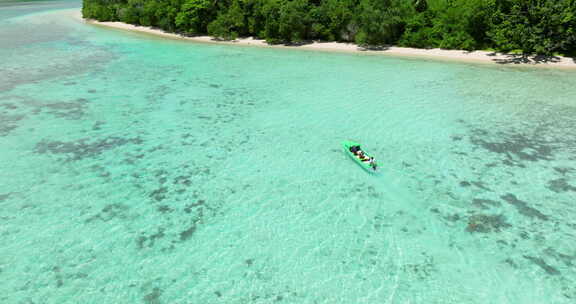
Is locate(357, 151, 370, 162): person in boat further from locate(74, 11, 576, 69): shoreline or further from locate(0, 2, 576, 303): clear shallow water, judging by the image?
locate(74, 11, 576, 69): shoreline

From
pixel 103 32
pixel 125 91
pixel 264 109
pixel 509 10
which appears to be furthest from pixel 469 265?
pixel 103 32

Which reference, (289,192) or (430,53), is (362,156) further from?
(430,53)

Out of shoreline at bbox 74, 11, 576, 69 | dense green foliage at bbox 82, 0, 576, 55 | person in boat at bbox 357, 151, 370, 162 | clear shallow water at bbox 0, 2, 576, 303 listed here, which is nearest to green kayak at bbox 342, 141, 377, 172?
person in boat at bbox 357, 151, 370, 162

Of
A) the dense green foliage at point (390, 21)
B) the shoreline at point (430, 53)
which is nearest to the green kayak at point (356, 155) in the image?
the shoreline at point (430, 53)

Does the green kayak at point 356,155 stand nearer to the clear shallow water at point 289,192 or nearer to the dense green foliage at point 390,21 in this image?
→ the clear shallow water at point 289,192

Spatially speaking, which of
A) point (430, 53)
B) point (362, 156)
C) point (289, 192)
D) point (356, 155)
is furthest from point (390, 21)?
point (289, 192)

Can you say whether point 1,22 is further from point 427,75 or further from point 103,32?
point 427,75
